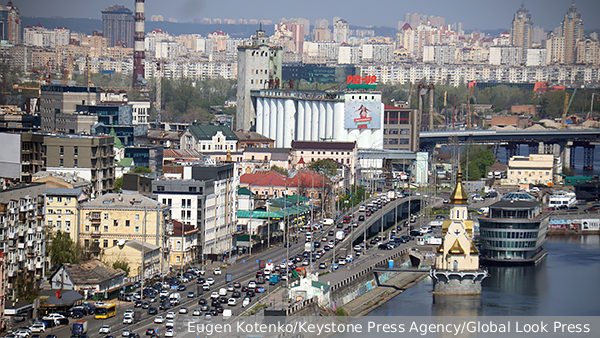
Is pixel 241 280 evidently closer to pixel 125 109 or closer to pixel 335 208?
pixel 335 208

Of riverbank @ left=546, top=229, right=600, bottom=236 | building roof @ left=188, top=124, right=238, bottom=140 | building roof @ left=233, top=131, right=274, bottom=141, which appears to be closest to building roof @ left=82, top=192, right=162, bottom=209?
riverbank @ left=546, top=229, right=600, bottom=236

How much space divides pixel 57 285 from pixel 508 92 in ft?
450

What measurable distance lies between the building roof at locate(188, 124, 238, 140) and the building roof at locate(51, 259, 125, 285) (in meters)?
36.7

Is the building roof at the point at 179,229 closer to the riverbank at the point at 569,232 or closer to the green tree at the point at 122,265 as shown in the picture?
the green tree at the point at 122,265

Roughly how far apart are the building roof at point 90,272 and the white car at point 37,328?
223 inches

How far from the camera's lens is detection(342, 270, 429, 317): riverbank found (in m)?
42.9

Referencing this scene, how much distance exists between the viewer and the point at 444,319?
42844 millimetres

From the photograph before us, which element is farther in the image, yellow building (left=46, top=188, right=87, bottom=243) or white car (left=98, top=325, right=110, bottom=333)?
yellow building (left=46, top=188, right=87, bottom=243)

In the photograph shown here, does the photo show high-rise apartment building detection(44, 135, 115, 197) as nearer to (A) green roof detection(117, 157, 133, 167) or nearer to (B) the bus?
(A) green roof detection(117, 157, 133, 167)

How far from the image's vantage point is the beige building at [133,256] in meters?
43.6

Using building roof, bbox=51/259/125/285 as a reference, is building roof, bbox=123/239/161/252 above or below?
above

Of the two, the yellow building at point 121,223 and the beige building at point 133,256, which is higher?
the yellow building at point 121,223

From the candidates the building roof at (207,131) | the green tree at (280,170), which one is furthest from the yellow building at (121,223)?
the building roof at (207,131)

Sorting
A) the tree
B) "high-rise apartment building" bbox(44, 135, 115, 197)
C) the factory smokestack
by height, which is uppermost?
the factory smokestack
